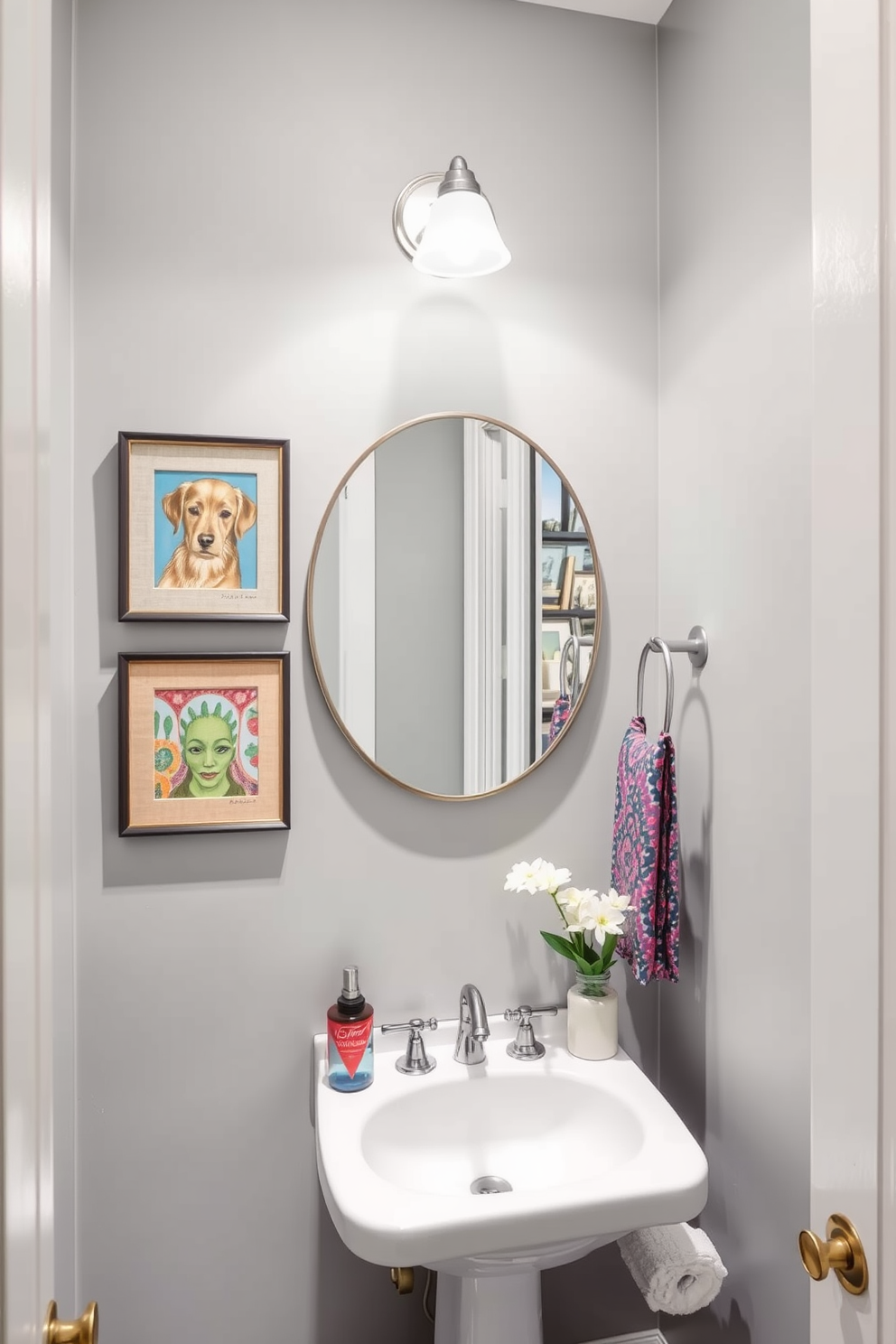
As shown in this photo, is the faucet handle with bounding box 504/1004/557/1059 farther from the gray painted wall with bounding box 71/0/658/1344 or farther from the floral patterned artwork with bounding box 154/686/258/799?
the floral patterned artwork with bounding box 154/686/258/799

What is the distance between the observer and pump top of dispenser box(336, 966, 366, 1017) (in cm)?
139

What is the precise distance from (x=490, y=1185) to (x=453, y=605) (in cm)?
95

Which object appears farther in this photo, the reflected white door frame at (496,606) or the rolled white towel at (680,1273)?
the reflected white door frame at (496,606)

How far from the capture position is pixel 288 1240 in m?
1.46

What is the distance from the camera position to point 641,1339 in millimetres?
1628

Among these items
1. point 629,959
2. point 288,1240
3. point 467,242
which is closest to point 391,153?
point 467,242

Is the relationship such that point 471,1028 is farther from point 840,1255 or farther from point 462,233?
point 462,233

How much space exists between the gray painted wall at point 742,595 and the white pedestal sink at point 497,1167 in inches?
6.3

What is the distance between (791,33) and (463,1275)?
5.73ft

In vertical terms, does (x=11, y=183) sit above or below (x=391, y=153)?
below

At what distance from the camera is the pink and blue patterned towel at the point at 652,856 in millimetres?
1364

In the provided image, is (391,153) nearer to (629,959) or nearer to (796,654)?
(796,654)

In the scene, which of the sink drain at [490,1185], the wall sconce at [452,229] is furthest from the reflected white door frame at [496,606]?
the sink drain at [490,1185]

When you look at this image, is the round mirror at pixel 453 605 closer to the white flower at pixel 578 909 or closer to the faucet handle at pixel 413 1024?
the white flower at pixel 578 909
